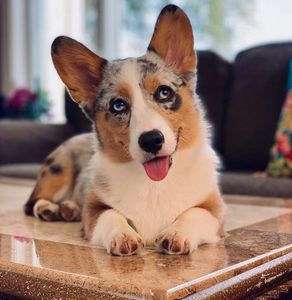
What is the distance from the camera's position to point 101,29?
4.73 m

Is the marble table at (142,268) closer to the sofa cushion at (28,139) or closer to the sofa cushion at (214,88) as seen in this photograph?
the sofa cushion at (214,88)

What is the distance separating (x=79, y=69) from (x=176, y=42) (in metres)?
0.24

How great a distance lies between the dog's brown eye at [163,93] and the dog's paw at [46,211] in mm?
550

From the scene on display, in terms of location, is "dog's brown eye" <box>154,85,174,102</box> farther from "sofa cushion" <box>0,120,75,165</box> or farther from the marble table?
"sofa cushion" <box>0,120,75,165</box>

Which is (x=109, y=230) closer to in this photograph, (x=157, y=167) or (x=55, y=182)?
(x=157, y=167)

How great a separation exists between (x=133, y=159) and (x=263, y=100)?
1770 millimetres

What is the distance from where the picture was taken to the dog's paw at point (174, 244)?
111 cm

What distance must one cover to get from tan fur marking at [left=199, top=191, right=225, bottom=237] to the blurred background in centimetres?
261

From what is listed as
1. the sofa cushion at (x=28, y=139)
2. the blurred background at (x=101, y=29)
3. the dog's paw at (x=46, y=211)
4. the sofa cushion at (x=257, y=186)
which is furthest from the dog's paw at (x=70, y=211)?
the blurred background at (x=101, y=29)

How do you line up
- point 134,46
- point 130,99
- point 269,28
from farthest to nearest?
point 134,46, point 269,28, point 130,99

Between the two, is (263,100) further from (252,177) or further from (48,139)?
(48,139)

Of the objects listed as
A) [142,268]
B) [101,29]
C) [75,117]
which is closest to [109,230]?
[142,268]

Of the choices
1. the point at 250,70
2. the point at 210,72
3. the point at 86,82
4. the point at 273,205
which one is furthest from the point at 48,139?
the point at 86,82

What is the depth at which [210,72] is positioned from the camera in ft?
10.2
